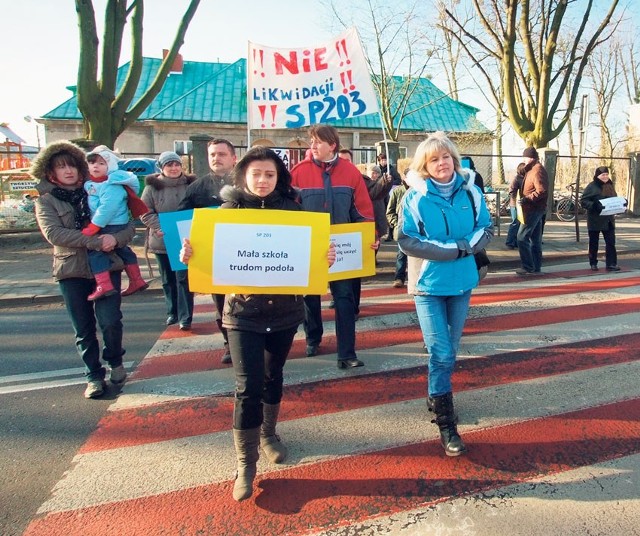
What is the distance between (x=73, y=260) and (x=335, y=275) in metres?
2.16

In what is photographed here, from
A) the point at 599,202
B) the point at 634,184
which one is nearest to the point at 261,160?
the point at 599,202

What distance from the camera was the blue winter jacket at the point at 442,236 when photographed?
10.1 ft

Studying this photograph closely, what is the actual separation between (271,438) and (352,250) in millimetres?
1856

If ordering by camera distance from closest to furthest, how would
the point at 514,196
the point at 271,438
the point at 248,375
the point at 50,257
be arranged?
the point at 248,375, the point at 271,438, the point at 514,196, the point at 50,257

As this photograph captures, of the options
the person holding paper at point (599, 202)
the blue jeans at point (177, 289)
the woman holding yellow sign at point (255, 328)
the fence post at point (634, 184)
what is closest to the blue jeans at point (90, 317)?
the blue jeans at point (177, 289)

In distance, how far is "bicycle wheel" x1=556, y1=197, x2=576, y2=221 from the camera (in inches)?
681

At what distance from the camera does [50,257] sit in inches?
428

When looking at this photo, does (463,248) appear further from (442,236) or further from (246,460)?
(246,460)

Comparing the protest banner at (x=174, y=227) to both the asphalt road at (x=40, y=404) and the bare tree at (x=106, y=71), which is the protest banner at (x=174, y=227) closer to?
the asphalt road at (x=40, y=404)

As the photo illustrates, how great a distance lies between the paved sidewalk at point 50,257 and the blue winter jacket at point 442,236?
5.58m

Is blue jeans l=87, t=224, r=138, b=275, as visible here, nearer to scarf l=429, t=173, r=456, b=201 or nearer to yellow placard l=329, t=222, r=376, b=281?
yellow placard l=329, t=222, r=376, b=281

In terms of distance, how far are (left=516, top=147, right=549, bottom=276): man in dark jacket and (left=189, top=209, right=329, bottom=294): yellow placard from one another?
255 inches

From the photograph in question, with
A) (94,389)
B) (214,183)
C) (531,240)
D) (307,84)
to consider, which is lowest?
(94,389)

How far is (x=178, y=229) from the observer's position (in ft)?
15.1
